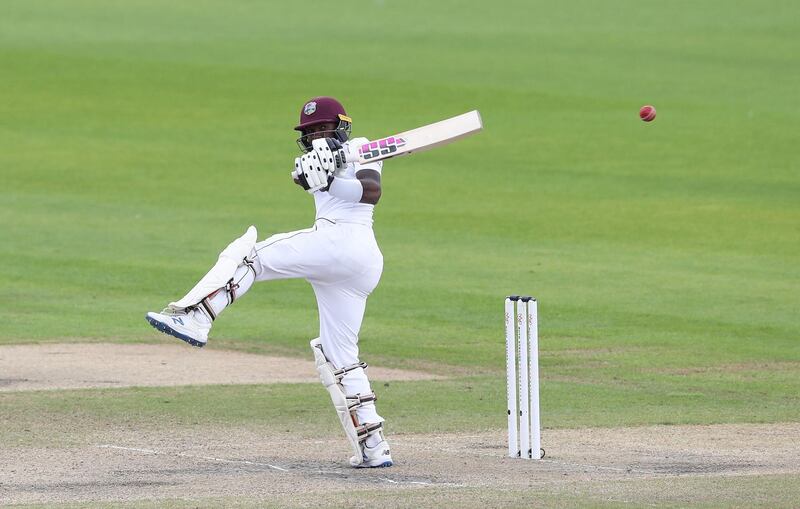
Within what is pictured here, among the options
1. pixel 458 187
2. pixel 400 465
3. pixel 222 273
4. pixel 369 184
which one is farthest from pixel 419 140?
pixel 458 187

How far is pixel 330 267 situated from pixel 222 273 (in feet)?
1.96

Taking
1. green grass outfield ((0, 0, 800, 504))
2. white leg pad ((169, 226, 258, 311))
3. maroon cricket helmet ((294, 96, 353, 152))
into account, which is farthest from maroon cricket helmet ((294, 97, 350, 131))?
green grass outfield ((0, 0, 800, 504))

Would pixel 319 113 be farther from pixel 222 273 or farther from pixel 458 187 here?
pixel 458 187

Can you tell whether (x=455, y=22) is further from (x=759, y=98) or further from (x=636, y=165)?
(x=636, y=165)

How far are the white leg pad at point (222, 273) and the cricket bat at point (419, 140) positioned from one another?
760 millimetres

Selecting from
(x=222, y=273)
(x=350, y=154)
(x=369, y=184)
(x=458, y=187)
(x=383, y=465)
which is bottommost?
(x=383, y=465)

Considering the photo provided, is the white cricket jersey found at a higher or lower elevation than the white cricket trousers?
higher

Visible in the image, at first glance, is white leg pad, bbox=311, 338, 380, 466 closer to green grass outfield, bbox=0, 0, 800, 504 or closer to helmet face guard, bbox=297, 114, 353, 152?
helmet face guard, bbox=297, 114, 353, 152

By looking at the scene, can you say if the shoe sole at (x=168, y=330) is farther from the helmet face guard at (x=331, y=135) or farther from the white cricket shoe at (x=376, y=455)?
the helmet face guard at (x=331, y=135)

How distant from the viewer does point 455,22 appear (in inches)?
1748

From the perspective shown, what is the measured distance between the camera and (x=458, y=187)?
952 inches

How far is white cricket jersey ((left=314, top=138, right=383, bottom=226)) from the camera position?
8.49 metres

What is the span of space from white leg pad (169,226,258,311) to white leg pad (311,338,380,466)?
741 millimetres

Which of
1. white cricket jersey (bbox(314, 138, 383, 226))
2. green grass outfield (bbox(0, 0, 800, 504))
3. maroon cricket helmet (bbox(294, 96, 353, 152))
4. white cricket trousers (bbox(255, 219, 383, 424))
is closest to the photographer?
white cricket trousers (bbox(255, 219, 383, 424))
